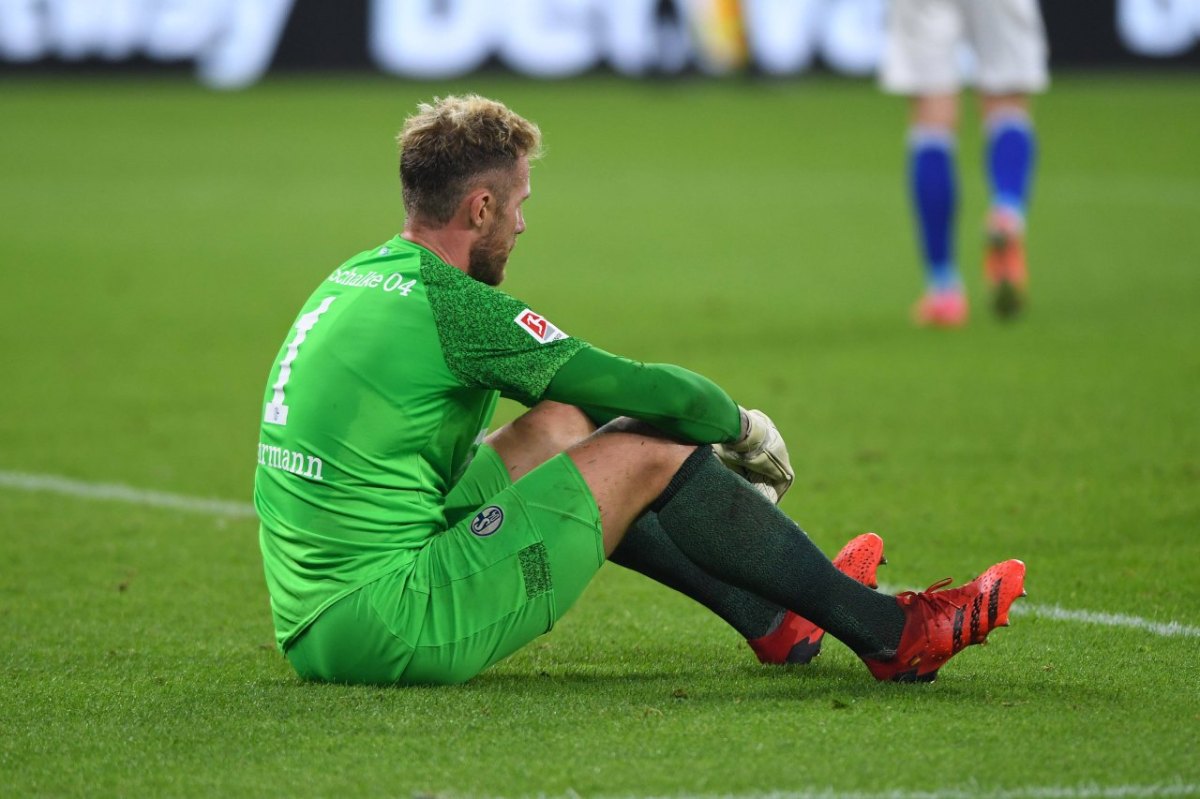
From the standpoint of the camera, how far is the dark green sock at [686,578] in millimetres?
3896

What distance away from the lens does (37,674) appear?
4.09 metres

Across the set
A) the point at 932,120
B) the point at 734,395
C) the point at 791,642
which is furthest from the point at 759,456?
the point at 932,120

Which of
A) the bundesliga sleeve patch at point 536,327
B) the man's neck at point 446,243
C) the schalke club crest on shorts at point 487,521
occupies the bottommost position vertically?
the schalke club crest on shorts at point 487,521

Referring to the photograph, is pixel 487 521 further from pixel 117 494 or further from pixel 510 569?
pixel 117 494

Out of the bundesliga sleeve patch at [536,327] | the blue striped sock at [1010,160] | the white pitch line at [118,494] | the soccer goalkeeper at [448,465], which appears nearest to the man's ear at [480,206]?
the soccer goalkeeper at [448,465]

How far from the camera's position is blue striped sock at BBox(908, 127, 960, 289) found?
9164 mm

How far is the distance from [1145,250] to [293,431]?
28.8 feet

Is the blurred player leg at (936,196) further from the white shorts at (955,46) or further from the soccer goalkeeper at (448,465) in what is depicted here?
the soccer goalkeeper at (448,465)

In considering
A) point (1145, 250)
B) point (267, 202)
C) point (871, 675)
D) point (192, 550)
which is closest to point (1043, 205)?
point (1145, 250)

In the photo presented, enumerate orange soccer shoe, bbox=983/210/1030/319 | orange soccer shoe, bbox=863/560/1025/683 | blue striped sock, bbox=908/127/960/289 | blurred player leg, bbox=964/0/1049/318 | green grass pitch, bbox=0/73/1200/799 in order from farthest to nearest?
blue striped sock, bbox=908/127/960/289
blurred player leg, bbox=964/0/1049/318
orange soccer shoe, bbox=983/210/1030/319
orange soccer shoe, bbox=863/560/1025/683
green grass pitch, bbox=0/73/1200/799

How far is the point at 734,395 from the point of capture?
7520mm

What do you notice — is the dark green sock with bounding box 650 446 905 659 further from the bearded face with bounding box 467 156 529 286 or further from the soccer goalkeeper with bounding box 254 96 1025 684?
the bearded face with bounding box 467 156 529 286

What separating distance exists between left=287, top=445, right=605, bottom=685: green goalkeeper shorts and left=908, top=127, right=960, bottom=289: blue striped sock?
5813 mm

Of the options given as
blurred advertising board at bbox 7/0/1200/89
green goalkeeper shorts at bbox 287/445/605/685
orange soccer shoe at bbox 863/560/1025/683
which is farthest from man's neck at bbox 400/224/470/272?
blurred advertising board at bbox 7/0/1200/89
